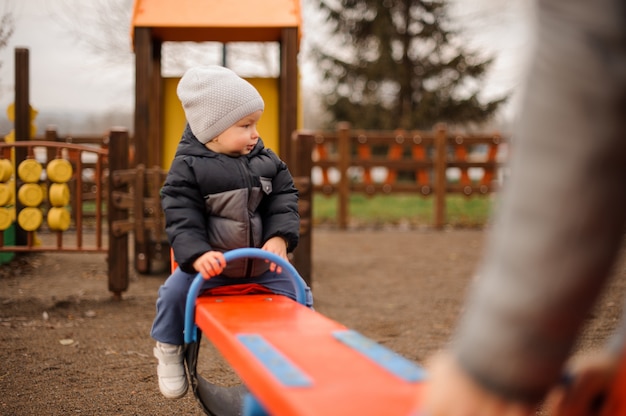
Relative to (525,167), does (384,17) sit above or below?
above

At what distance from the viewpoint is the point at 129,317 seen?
18.4ft

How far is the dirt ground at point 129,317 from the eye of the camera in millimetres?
3771

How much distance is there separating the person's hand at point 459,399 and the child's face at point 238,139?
214 cm

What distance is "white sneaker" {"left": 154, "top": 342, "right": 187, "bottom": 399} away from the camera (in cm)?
288

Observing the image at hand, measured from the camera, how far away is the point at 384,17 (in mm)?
22438

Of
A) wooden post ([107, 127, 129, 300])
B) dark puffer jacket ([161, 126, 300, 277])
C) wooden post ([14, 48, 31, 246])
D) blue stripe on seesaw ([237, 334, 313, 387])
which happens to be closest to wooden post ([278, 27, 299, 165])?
wooden post ([107, 127, 129, 300])

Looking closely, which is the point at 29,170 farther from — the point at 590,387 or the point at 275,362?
the point at 590,387

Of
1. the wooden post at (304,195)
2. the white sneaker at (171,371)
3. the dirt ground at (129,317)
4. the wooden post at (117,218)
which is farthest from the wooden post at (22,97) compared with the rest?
the white sneaker at (171,371)

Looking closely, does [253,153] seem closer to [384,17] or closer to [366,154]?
[366,154]

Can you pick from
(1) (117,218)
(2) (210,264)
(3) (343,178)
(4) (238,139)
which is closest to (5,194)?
(1) (117,218)

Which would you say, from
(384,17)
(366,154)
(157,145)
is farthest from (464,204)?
(157,145)

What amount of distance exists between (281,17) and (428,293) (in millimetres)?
3056

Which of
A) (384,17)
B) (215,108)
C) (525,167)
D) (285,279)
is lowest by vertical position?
(285,279)

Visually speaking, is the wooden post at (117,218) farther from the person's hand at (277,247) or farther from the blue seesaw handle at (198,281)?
the blue seesaw handle at (198,281)
